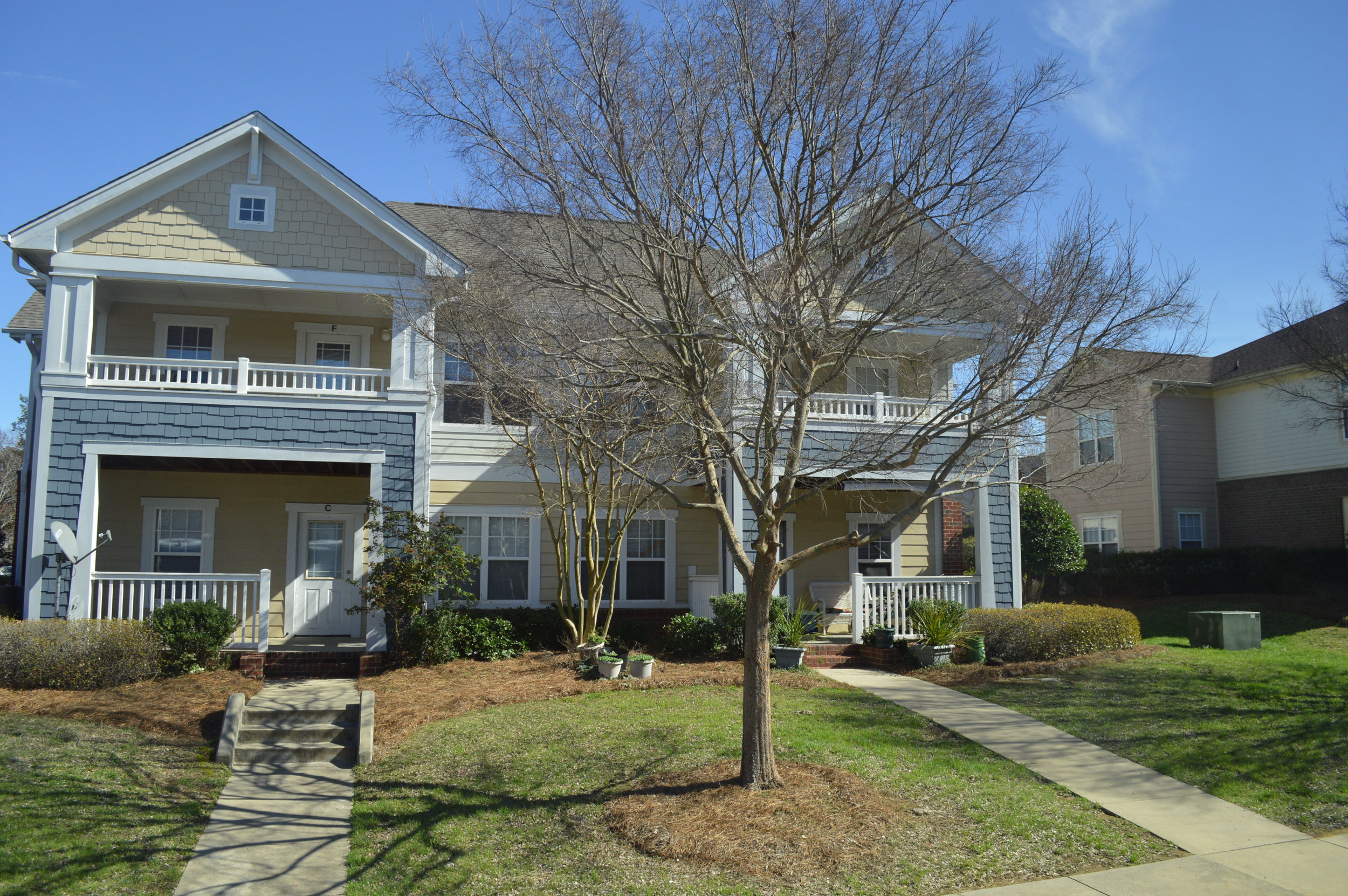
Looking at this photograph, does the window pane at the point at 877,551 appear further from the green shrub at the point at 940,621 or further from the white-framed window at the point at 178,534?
the white-framed window at the point at 178,534

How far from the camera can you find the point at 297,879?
245 inches

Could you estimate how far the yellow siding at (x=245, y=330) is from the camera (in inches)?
616

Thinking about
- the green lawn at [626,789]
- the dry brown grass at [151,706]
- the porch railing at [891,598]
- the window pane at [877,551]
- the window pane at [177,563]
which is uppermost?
the window pane at [877,551]

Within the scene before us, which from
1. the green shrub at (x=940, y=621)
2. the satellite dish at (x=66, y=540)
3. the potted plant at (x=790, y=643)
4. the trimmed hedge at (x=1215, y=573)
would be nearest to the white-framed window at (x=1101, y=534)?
the trimmed hedge at (x=1215, y=573)

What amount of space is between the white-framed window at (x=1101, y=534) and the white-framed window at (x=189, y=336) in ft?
69.2

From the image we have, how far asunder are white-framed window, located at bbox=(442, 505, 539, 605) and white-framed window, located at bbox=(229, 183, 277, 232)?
17.7ft

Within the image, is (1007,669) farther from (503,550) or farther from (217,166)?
(217,166)

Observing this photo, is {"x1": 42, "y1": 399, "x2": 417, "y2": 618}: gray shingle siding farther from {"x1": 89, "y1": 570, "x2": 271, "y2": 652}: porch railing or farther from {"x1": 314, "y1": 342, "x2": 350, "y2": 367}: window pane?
{"x1": 314, "y1": 342, "x2": 350, "y2": 367}: window pane

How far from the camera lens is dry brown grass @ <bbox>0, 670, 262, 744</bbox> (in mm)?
9633

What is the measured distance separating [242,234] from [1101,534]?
2228 centimetres

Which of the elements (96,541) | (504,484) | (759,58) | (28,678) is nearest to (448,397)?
(504,484)

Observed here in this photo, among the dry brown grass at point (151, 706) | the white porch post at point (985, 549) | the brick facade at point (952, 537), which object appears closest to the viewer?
the dry brown grass at point (151, 706)

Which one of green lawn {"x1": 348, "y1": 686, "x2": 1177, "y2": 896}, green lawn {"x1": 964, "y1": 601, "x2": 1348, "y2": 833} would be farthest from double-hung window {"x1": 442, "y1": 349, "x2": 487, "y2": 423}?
green lawn {"x1": 964, "y1": 601, "x2": 1348, "y2": 833}

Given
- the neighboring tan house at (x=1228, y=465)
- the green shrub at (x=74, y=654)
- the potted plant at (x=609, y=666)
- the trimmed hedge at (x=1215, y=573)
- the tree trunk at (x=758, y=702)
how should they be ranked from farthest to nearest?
the neighboring tan house at (x=1228, y=465)
the trimmed hedge at (x=1215, y=573)
the potted plant at (x=609, y=666)
the green shrub at (x=74, y=654)
the tree trunk at (x=758, y=702)
